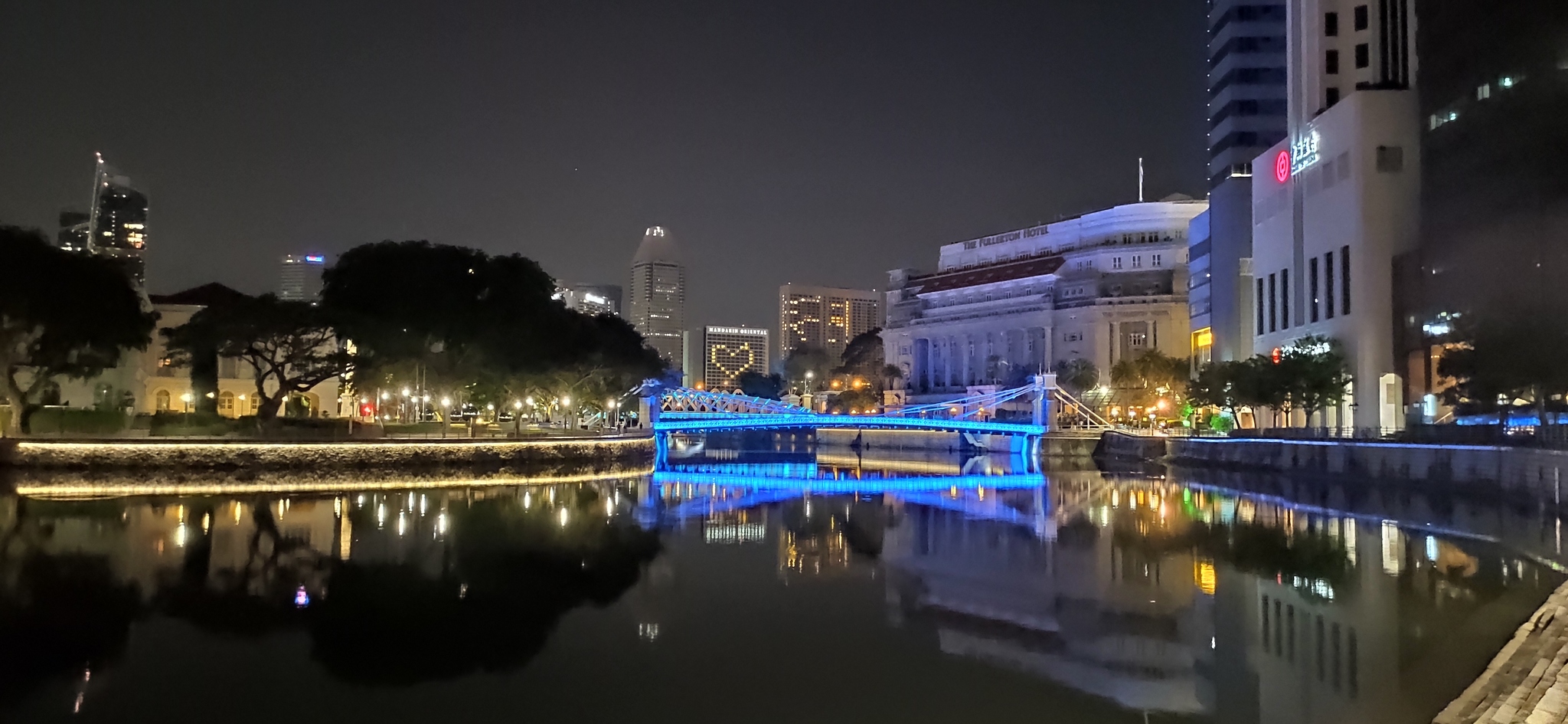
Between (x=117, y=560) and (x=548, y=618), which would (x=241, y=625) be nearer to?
(x=548, y=618)

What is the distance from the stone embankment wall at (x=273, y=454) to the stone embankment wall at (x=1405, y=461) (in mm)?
31703

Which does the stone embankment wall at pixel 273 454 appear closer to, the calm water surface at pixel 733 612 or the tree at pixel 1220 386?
the calm water surface at pixel 733 612

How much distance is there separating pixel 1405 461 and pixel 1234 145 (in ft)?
156

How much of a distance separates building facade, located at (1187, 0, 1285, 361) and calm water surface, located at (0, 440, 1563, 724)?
45244 mm

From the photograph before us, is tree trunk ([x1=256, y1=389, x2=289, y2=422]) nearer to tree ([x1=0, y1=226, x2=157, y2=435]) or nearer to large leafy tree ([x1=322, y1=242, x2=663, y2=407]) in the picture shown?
large leafy tree ([x1=322, y1=242, x2=663, y2=407])

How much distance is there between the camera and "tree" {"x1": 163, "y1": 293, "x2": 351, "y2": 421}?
132ft

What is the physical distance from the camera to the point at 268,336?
4112 centimetres

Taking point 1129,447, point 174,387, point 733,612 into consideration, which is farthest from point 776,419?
point 733,612

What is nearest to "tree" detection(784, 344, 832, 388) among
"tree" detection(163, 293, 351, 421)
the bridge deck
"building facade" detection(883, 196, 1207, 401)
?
"building facade" detection(883, 196, 1207, 401)

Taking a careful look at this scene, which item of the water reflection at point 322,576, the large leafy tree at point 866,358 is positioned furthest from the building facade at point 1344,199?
the large leafy tree at point 866,358

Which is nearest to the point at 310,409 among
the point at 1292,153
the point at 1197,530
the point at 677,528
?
the point at 677,528

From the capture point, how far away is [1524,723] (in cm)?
884

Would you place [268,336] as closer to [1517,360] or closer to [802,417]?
[802,417]

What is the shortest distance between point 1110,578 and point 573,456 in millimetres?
33241
